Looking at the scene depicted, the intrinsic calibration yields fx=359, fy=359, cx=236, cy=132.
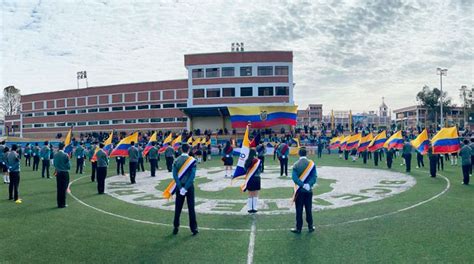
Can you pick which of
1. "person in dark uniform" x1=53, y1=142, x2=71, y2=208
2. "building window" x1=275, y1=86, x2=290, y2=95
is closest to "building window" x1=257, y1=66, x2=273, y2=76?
"building window" x1=275, y1=86, x2=290, y2=95

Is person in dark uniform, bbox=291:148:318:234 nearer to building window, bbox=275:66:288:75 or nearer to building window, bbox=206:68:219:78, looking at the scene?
building window, bbox=275:66:288:75

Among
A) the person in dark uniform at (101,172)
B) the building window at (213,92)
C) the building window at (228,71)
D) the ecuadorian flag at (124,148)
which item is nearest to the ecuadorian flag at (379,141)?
the ecuadorian flag at (124,148)

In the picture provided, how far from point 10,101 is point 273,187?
102682 mm

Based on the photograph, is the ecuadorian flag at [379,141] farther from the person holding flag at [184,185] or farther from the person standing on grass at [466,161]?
the person holding flag at [184,185]

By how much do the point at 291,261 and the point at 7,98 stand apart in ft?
363

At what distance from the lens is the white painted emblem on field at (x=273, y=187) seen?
42.6ft

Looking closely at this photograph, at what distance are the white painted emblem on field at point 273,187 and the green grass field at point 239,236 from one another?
88 centimetres

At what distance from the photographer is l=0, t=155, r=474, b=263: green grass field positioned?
7.55m

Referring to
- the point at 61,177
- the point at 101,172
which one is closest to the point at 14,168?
the point at 61,177

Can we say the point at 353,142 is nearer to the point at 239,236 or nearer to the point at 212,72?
Result: the point at 239,236

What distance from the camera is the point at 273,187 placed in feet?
57.1

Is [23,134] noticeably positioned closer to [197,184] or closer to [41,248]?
[197,184]

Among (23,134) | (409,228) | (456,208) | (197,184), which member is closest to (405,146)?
(456,208)

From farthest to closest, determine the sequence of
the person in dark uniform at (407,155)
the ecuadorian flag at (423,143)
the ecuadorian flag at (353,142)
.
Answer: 1. the ecuadorian flag at (353,142)
2. the person in dark uniform at (407,155)
3. the ecuadorian flag at (423,143)
